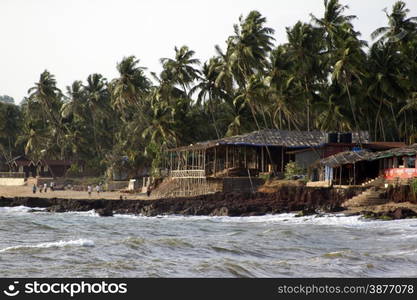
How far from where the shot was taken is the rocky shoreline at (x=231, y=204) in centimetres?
4309

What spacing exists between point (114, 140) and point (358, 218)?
172ft

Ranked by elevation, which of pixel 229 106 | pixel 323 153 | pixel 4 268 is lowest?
pixel 4 268

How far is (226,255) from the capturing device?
23.4 meters

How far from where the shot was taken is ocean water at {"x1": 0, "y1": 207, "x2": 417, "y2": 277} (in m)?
19.8

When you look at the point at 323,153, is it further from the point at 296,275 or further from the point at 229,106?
the point at 296,275

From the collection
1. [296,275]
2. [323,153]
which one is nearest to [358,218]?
[323,153]

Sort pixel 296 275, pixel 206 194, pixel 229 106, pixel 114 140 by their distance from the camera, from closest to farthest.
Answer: pixel 296 275 < pixel 206 194 < pixel 229 106 < pixel 114 140

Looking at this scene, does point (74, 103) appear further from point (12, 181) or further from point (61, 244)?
point (61, 244)

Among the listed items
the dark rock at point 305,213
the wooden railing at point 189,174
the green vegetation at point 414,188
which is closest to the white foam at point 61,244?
the dark rock at point 305,213

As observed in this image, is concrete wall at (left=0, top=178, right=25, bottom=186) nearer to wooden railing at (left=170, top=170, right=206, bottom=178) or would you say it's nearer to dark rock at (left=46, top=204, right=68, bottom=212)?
wooden railing at (left=170, top=170, right=206, bottom=178)

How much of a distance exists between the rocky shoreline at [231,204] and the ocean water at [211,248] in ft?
10.9

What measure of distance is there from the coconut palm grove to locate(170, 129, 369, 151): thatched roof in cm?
317

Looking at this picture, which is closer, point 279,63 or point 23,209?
point 23,209


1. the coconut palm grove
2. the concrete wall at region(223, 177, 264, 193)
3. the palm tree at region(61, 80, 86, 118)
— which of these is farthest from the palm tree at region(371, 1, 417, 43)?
the palm tree at region(61, 80, 86, 118)
